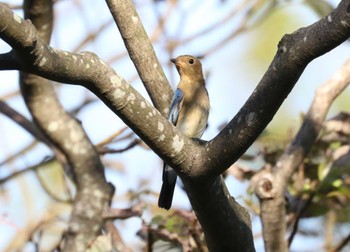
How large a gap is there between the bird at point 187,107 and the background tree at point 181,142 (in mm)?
288

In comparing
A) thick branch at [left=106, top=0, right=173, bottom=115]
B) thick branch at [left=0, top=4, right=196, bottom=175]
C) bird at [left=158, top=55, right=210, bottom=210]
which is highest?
bird at [left=158, top=55, right=210, bottom=210]

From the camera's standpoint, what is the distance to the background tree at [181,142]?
257 cm

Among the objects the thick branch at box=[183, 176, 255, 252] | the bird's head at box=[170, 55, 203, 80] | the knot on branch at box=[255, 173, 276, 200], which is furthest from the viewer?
the bird's head at box=[170, 55, 203, 80]

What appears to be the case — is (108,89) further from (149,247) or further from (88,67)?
(149,247)

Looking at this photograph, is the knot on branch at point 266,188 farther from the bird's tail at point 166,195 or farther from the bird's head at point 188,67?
the bird's head at point 188,67

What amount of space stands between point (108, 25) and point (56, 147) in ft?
4.51

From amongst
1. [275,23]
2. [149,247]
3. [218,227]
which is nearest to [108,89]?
[218,227]

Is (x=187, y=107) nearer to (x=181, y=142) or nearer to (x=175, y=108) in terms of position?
(x=175, y=108)

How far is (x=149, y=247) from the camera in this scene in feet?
13.3

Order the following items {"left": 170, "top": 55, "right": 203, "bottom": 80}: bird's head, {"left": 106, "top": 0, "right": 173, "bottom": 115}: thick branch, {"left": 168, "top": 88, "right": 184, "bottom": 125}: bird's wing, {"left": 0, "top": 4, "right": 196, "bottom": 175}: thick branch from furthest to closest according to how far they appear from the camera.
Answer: {"left": 170, "top": 55, "right": 203, "bottom": 80}: bird's head, {"left": 168, "top": 88, "right": 184, "bottom": 125}: bird's wing, {"left": 106, "top": 0, "right": 173, "bottom": 115}: thick branch, {"left": 0, "top": 4, "right": 196, "bottom": 175}: thick branch

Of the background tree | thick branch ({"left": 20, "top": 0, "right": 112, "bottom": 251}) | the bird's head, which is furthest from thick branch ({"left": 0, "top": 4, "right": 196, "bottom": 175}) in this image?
the bird's head

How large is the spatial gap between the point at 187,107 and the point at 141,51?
118cm

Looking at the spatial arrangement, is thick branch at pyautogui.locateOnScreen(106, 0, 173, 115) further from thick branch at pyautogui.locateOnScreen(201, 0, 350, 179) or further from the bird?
thick branch at pyautogui.locateOnScreen(201, 0, 350, 179)

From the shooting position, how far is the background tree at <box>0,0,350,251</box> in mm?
2570
